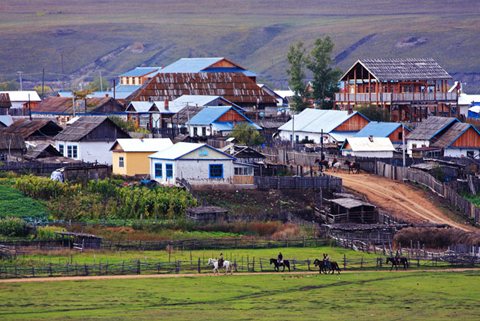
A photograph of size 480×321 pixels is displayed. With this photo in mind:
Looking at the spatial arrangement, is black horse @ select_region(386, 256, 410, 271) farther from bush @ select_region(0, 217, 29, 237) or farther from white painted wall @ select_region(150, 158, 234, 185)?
white painted wall @ select_region(150, 158, 234, 185)

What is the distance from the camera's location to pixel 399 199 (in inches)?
3236

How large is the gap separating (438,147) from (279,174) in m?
15.5

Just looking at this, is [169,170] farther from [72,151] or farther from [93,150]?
[72,151]

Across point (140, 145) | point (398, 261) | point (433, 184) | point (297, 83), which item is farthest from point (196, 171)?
point (297, 83)

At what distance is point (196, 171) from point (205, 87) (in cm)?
6245

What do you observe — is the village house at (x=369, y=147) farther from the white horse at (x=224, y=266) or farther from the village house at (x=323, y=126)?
the white horse at (x=224, y=266)

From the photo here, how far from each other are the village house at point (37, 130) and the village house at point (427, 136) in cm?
2665

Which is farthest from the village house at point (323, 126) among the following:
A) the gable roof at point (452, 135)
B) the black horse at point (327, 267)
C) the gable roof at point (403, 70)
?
the black horse at point (327, 267)

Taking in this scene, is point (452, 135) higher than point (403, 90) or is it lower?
lower

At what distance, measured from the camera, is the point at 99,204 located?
75.9m

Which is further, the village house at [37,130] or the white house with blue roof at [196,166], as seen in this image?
the village house at [37,130]

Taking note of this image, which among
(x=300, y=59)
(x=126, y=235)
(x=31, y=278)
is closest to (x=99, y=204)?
(x=126, y=235)

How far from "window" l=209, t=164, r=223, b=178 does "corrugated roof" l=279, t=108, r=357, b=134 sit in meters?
24.5

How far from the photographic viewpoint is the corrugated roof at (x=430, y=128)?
101 metres
